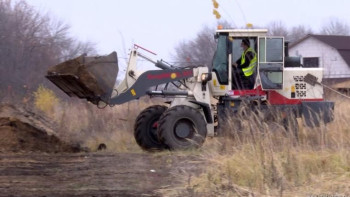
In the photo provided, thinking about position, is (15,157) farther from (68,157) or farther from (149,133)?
(149,133)

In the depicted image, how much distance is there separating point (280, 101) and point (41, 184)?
7.74 m

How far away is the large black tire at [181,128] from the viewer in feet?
48.9

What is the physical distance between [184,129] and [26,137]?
3.62 m

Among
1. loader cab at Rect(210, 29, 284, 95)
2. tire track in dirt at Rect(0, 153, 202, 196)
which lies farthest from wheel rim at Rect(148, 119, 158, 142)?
loader cab at Rect(210, 29, 284, 95)

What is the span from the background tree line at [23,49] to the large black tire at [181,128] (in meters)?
13.8

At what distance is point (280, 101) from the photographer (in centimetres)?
1611

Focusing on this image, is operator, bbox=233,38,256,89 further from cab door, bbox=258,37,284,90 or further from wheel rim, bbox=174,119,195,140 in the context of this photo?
wheel rim, bbox=174,119,195,140

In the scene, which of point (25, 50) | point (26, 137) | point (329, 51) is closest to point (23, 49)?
point (25, 50)

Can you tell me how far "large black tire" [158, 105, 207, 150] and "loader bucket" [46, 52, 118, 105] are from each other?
142 centimetres

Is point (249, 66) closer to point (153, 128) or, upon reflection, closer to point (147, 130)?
point (153, 128)

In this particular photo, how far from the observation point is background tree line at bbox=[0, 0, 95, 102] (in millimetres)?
30875

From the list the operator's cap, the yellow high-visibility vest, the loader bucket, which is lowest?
the loader bucket

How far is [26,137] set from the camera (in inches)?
603

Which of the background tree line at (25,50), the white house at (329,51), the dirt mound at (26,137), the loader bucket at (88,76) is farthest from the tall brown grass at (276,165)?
the white house at (329,51)
